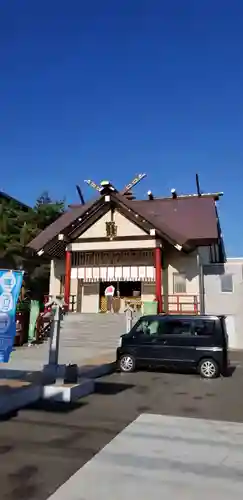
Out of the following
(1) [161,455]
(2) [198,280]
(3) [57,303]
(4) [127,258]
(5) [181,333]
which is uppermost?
(4) [127,258]

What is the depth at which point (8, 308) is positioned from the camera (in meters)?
6.79

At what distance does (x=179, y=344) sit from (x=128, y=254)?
1368 centimetres

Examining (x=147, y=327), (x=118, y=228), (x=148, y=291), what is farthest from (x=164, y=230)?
(x=147, y=327)

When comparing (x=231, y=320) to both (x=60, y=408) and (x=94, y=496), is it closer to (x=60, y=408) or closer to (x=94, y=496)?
(x=60, y=408)

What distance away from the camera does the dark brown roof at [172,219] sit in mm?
22578

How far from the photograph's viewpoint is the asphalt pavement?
3.93m

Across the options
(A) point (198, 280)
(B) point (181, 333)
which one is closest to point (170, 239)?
(A) point (198, 280)

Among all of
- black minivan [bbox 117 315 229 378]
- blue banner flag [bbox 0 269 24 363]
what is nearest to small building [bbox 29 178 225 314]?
black minivan [bbox 117 315 229 378]

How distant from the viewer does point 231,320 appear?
2155 centimetres

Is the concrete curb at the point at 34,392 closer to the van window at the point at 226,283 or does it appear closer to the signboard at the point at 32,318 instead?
the signboard at the point at 32,318

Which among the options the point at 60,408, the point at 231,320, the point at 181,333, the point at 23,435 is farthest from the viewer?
the point at 231,320

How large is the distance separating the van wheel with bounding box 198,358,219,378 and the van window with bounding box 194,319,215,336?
70 centimetres

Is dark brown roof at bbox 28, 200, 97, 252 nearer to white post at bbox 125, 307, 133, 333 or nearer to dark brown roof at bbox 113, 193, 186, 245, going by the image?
dark brown roof at bbox 113, 193, 186, 245

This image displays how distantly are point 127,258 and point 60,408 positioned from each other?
705 inches
